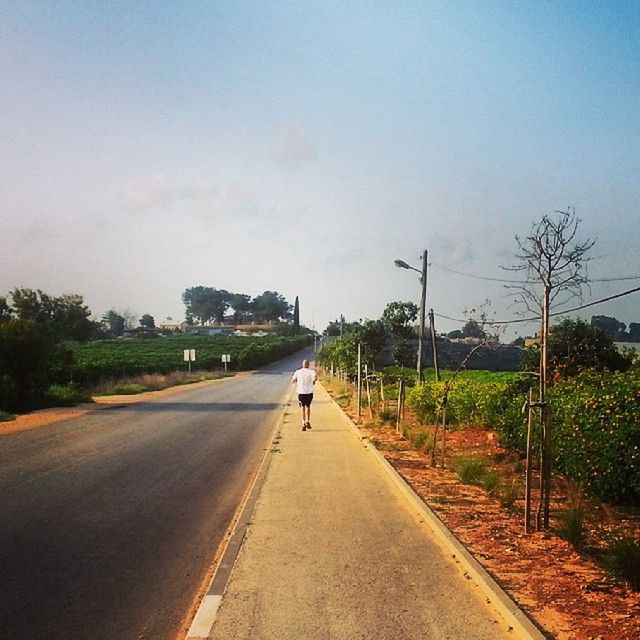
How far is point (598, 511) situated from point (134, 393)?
31.1 m

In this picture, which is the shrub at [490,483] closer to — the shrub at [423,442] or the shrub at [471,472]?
the shrub at [471,472]

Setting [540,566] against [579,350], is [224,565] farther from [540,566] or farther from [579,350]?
[579,350]

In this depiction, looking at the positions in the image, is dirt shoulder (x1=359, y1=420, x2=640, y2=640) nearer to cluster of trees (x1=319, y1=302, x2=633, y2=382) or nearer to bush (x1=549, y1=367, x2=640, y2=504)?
bush (x1=549, y1=367, x2=640, y2=504)

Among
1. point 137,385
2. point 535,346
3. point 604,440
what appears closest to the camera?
point 604,440

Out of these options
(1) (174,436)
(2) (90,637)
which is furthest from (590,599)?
(1) (174,436)

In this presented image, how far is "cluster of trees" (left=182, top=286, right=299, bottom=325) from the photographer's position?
189875mm

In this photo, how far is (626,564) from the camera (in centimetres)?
591

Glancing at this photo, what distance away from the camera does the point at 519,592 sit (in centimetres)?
580

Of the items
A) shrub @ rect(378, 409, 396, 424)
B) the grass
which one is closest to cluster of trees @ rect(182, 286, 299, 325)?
the grass

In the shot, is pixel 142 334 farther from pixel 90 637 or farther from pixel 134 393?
pixel 90 637

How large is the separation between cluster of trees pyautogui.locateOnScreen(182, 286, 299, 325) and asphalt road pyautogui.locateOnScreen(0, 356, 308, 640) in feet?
564

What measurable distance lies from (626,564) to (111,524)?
5.22 meters

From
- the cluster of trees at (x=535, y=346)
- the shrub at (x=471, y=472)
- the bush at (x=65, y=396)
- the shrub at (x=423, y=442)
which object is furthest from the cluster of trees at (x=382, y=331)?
the shrub at (x=471, y=472)

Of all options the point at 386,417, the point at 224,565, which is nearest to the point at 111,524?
the point at 224,565
